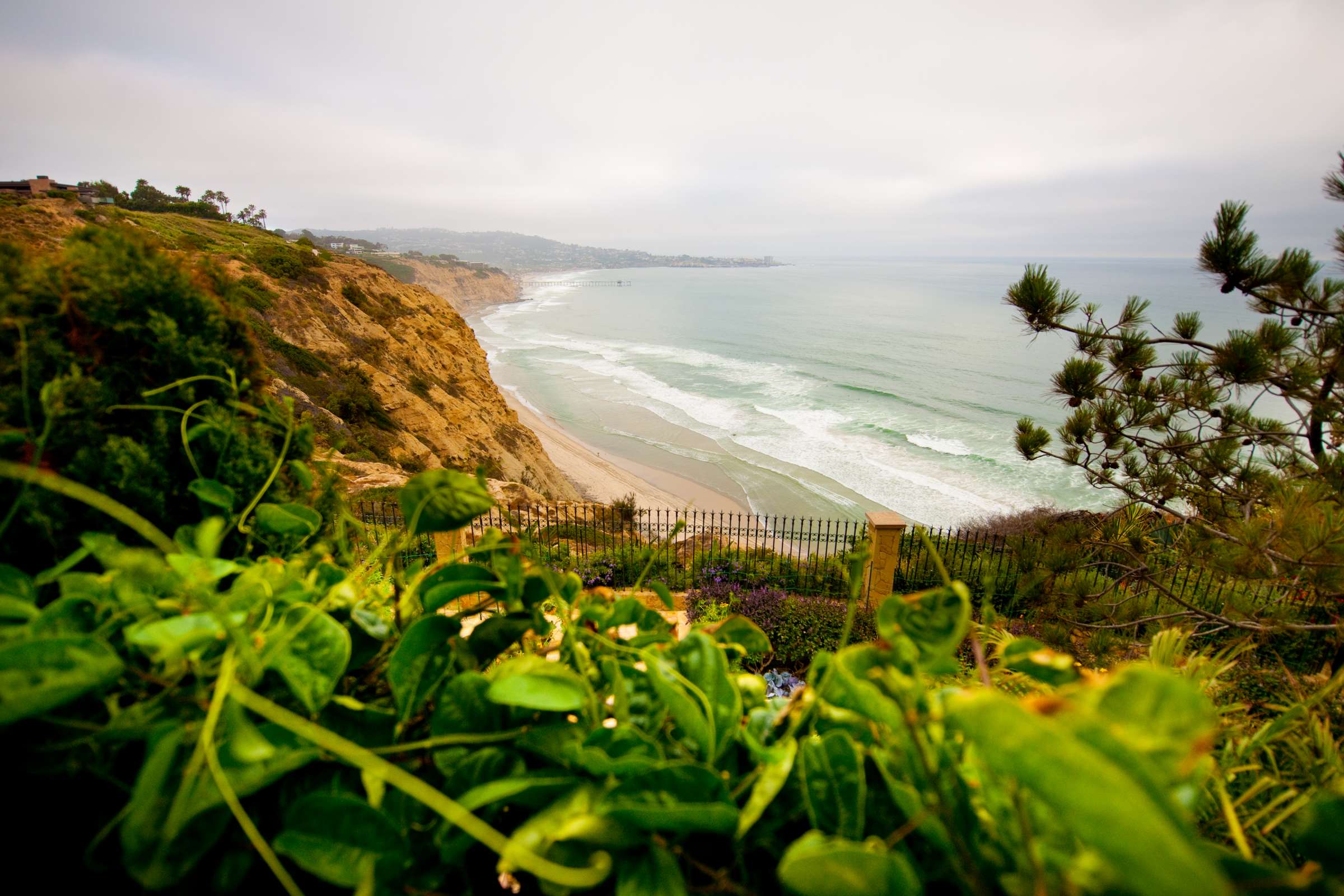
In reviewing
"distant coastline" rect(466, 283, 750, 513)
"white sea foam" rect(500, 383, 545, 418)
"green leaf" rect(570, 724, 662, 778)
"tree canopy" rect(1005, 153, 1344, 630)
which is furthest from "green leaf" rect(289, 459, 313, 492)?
"white sea foam" rect(500, 383, 545, 418)

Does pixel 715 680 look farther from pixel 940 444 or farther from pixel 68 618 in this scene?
pixel 940 444

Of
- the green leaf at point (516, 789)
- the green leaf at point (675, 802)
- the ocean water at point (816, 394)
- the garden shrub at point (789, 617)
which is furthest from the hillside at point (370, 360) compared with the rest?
the green leaf at point (675, 802)

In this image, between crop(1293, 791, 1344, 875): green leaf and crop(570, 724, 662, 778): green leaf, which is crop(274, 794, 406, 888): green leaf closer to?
crop(570, 724, 662, 778): green leaf

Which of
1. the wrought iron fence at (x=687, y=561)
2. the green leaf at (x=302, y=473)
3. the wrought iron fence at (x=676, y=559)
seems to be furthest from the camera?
the wrought iron fence at (x=687, y=561)

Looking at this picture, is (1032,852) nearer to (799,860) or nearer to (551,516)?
(799,860)

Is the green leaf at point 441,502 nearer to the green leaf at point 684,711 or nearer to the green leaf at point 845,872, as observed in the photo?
the green leaf at point 684,711

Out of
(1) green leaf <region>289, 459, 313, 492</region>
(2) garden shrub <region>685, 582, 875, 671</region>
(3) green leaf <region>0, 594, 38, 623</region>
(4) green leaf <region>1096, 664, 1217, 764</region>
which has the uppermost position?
(4) green leaf <region>1096, 664, 1217, 764</region>
